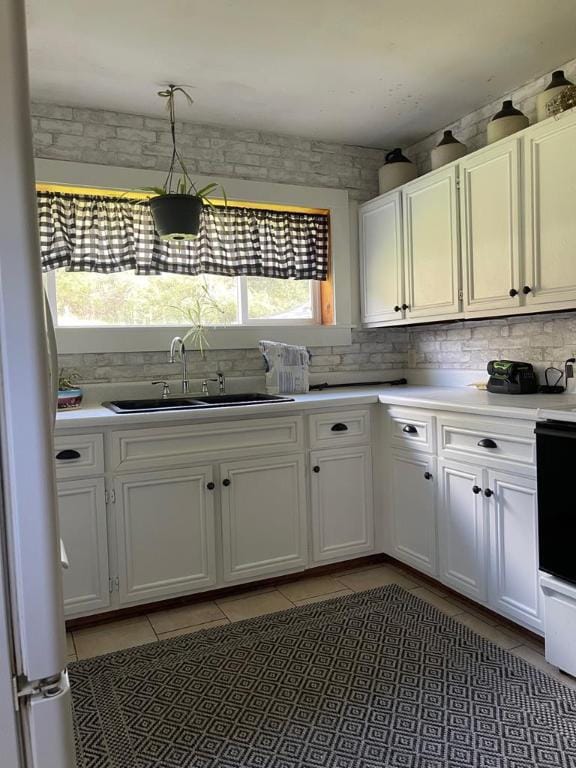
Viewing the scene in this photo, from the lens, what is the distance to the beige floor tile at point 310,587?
9.09 feet

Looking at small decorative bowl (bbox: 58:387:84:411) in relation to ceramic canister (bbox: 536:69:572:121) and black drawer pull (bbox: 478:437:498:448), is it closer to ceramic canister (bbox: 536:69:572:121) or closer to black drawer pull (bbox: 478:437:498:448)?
black drawer pull (bbox: 478:437:498:448)

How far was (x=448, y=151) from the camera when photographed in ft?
9.98

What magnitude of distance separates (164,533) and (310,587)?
2.62 ft

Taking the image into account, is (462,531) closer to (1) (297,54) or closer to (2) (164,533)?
(2) (164,533)

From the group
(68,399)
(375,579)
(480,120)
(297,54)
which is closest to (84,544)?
(68,399)

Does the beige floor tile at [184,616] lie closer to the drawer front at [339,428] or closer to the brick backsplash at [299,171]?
the drawer front at [339,428]

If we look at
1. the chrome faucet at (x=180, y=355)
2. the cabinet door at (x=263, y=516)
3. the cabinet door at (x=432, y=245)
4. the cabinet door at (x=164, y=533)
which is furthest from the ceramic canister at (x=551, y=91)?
the cabinet door at (x=164, y=533)

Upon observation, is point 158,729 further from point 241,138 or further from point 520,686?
point 241,138

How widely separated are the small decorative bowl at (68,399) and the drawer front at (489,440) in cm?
175

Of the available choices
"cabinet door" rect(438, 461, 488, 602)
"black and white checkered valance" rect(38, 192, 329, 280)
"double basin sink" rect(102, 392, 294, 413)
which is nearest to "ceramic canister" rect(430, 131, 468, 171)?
"black and white checkered valance" rect(38, 192, 329, 280)

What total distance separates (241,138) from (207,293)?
3.03 ft

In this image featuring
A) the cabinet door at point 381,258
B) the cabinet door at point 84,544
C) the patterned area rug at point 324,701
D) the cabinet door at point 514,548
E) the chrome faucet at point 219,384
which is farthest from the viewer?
the cabinet door at point 381,258

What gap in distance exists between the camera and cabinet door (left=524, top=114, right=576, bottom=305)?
2334 mm

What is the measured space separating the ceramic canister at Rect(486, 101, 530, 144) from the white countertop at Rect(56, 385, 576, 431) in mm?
1230
